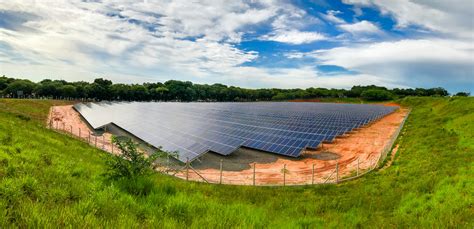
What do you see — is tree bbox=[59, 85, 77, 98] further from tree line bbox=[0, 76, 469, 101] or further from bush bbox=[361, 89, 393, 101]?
bush bbox=[361, 89, 393, 101]

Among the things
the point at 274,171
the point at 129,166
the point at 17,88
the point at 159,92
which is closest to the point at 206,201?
the point at 129,166

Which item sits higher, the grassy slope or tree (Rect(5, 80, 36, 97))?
tree (Rect(5, 80, 36, 97))

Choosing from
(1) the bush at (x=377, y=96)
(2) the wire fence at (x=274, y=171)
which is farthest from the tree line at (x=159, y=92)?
(2) the wire fence at (x=274, y=171)

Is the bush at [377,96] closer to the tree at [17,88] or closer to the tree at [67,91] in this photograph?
the tree at [67,91]

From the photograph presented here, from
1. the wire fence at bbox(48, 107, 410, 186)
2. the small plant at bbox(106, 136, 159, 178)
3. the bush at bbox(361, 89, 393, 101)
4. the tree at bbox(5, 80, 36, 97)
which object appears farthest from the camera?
the bush at bbox(361, 89, 393, 101)

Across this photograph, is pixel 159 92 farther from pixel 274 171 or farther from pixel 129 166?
pixel 129 166

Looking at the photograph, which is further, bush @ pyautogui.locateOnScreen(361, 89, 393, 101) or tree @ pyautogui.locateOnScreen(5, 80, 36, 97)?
bush @ pyautogui.locateOnScreen(361, 89, 393, 101)

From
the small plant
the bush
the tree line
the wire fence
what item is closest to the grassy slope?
the small plant

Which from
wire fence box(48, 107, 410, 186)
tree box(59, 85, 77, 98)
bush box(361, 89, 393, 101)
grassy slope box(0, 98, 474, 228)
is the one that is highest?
bush box(361, 89, 393, 101)

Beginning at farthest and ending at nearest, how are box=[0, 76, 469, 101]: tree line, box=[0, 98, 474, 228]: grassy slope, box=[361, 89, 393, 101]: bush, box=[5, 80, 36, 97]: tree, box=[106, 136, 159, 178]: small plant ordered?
1. box=[361, 89, 393, 101]: bush
2. box=[0, 76, 469, 101]: tree line
3. box=[5, 80, 36, 97]: tree
4. box=[106, 136, 159, 178]: small plant
5. box=[0, 98, 474, 228]: grassy slope
